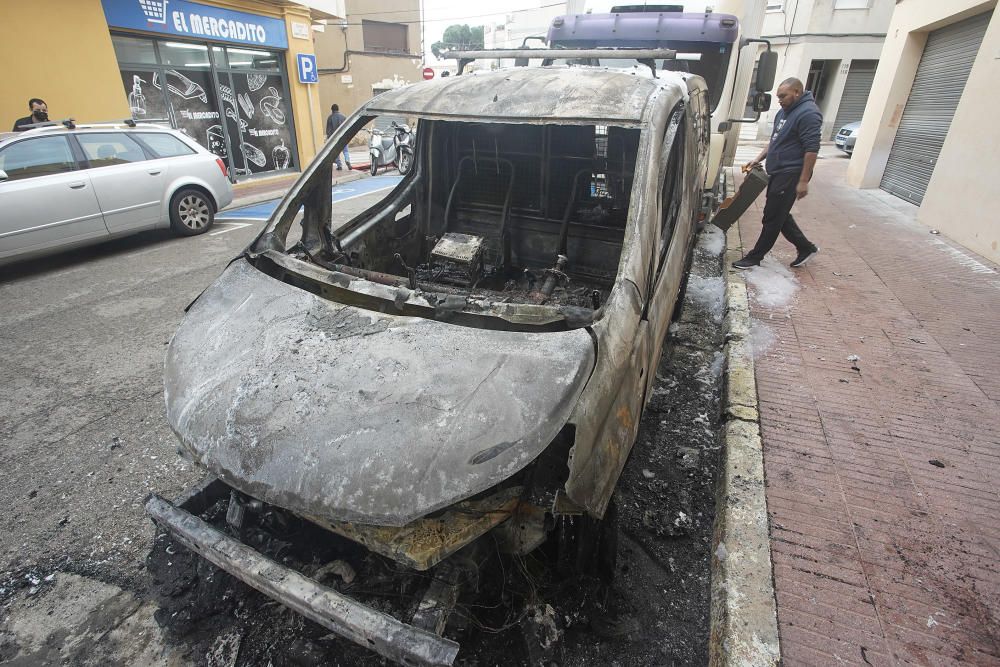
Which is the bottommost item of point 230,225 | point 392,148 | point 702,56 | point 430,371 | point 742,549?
point 230,225

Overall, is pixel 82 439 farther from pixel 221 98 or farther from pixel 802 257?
pixel 221 98

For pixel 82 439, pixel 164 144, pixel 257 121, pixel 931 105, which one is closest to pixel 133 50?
pixel 257 121

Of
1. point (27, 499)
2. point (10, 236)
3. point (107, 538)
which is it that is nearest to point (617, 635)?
point (107, 538)

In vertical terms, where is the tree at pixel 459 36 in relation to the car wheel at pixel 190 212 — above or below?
above

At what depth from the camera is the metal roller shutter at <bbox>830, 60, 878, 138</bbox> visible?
20844 mm

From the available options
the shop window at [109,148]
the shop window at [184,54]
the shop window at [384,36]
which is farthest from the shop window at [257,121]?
the shop window at [384,36]

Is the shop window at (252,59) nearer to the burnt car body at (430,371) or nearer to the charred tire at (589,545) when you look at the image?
the burnt car body at (430,371)

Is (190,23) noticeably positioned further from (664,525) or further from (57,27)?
(664,525)

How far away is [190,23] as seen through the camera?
35.4 ft

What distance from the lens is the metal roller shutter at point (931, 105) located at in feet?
25.7

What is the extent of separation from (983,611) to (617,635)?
149 cm

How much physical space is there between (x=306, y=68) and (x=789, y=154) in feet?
42.3

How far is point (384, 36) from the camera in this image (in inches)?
1120

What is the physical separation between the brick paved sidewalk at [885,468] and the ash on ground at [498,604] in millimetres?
444
